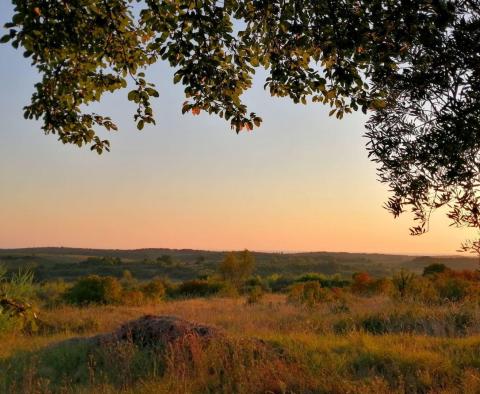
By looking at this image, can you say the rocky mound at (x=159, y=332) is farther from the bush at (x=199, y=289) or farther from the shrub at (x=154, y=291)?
the bush at (x=199, y=289)

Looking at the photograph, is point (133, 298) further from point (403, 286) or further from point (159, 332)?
point (159, 332)

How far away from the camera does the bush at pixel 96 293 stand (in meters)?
24.9

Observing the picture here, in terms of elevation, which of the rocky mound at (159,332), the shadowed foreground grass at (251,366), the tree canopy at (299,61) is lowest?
the shadowed foreground grass at (251,366)

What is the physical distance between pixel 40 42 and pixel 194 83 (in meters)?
1.89

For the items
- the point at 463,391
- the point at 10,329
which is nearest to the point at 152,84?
the point at 463,391

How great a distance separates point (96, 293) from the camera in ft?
82.6

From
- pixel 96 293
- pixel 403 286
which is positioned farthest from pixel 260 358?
pixel 96 293

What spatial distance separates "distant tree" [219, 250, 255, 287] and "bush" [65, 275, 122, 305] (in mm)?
15522

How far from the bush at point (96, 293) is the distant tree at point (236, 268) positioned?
1552cm

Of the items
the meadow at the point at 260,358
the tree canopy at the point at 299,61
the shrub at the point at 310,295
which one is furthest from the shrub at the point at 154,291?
the tree canopy at the point at 299,61

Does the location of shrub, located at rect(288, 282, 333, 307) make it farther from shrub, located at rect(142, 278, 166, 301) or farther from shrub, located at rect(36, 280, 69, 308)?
shrub, located at rect(36, 280, 69, 308)

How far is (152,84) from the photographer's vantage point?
290 inches

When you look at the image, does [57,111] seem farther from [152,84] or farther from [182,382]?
[182,382]

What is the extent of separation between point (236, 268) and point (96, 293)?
54.3 feet
